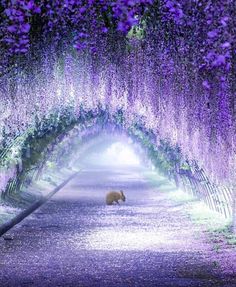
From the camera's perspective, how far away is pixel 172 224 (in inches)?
665

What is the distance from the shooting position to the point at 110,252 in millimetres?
11828

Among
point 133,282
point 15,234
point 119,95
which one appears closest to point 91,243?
point 15,234

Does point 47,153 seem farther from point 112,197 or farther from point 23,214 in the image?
point 23,214

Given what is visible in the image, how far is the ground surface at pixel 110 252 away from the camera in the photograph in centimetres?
946

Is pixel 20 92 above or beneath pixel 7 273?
above

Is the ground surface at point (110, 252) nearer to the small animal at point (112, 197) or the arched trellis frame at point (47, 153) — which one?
the arched trellis frame at point (47, 153)

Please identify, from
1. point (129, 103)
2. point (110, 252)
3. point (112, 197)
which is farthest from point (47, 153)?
point (110, 252)

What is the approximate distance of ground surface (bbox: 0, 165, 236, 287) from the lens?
946 cm

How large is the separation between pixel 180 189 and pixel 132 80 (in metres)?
15.0

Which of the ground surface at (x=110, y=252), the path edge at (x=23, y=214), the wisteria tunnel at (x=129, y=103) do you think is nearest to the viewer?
the ground surface at (x=110, y=252)

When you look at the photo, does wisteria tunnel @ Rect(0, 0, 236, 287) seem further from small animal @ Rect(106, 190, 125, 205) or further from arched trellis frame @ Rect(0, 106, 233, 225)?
small animal @ Rect(106, 190, 125, 205)

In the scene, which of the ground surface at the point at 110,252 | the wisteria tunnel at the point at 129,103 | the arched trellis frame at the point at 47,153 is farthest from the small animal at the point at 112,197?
the wisteria tunnel at the point at 129,103

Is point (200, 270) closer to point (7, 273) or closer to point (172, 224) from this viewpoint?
point (7, 273)

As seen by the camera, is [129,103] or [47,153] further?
[47,153]
